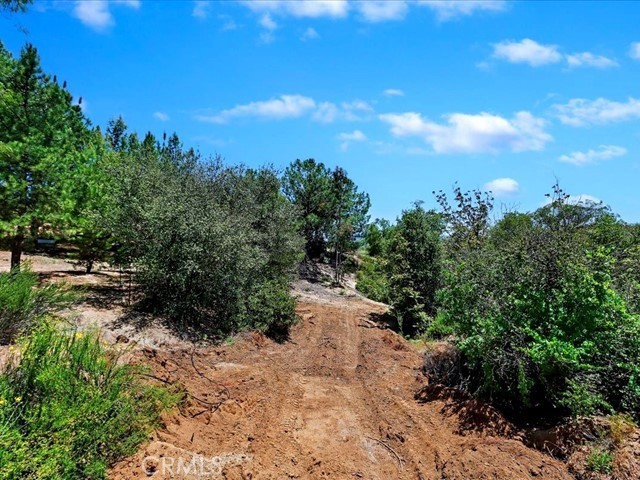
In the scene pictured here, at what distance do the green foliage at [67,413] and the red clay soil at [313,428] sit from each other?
1.13ft

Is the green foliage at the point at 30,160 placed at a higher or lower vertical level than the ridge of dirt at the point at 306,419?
higher

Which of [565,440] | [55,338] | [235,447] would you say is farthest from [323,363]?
[55,338]

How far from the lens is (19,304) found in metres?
6.63

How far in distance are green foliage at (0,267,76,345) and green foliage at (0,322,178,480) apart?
4.64ft

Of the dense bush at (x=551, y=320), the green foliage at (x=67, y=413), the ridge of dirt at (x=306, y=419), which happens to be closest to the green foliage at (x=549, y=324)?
the dense bush at (x=551, y=320)

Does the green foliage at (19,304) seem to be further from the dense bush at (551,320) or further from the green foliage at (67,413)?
the dense bush at (551,320)

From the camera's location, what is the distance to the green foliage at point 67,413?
365 centimetres

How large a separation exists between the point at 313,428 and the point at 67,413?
3666 millimetres

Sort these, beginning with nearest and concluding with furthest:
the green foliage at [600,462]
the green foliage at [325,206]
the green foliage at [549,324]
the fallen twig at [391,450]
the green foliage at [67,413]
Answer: the green foliage at [67,413] < the green foliage at [600,462] < the fallen twig at [391,450] < the green foliage at [549,324] < the green foliage at [325,206]

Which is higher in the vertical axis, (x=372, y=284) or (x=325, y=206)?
(x=325, y=206)

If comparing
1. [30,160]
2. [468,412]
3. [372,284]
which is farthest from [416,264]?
[30,160]

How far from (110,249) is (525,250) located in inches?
547

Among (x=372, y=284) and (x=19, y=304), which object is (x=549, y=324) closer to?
(x=19, y=304)

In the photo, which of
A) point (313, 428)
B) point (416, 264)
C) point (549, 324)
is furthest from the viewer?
point (416, 264)
